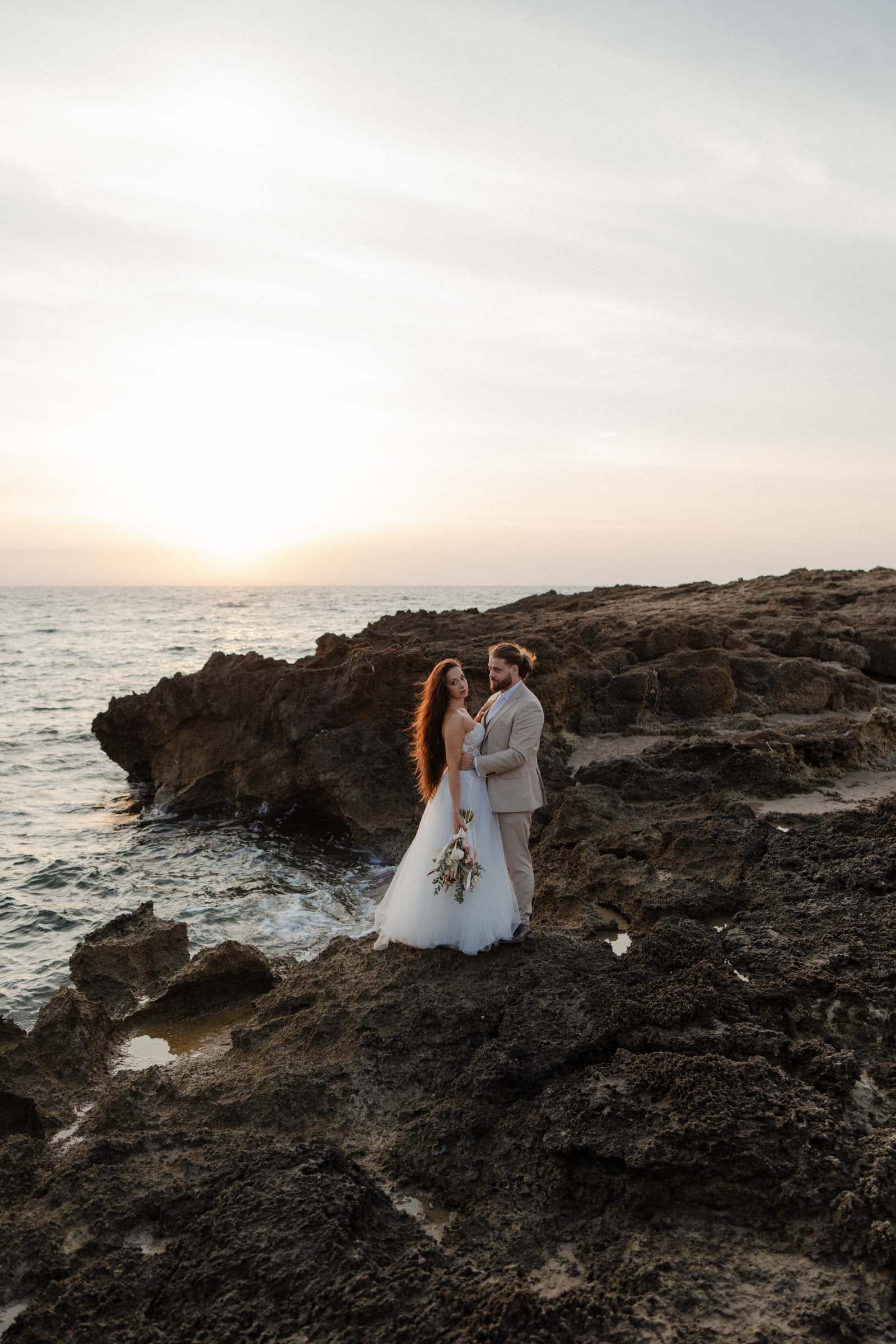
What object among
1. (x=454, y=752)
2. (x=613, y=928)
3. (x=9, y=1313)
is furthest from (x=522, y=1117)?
(x=613, y=928)

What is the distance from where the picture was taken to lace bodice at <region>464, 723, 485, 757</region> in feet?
19.8

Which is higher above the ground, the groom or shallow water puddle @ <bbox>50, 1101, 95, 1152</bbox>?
the groom

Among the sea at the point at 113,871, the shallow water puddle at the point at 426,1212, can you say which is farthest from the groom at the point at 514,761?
the sea at the point at 113,871

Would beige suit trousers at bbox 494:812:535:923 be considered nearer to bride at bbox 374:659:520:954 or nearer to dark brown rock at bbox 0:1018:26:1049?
bride at bbox 374:659:520:954

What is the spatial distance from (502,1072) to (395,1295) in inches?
58.0

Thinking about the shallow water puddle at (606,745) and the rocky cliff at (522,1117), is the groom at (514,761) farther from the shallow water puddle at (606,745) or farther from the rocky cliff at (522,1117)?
the shallow water puddle at (606,745)

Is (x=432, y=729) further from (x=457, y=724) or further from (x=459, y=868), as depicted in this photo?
(x=459, y=868)

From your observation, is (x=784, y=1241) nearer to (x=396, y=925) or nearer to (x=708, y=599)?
(x=396, y=925)

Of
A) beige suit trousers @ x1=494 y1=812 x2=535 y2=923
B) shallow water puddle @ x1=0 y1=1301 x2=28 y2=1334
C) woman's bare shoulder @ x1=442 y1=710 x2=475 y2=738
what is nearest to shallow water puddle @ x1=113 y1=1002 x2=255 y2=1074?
beige suit trousers @ x1=494 y1=812 x2=535 y2=923

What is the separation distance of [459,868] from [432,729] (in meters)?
0.98

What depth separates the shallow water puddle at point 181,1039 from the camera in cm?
612

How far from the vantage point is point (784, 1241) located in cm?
329

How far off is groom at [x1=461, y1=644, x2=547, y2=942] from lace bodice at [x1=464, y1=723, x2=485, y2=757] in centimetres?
3

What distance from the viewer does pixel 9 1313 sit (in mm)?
3350
